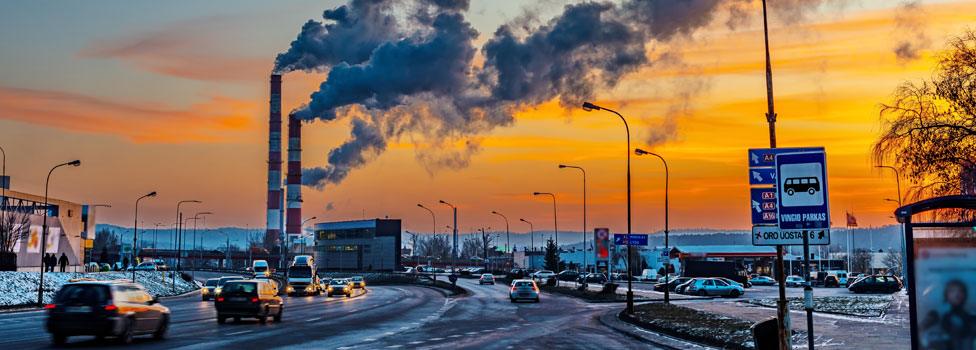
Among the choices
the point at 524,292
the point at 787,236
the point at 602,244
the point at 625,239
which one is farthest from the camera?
the point at 602,244

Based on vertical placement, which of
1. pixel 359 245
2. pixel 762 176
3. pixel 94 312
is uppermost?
pixel 359 245

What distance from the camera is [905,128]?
3033 cm

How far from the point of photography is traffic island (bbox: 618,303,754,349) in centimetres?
2417

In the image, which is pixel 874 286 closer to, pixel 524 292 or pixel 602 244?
pixel 602 244

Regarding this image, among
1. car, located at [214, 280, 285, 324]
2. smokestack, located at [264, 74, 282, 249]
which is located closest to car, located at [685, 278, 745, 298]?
car, located at [214, 280, 285, 324]

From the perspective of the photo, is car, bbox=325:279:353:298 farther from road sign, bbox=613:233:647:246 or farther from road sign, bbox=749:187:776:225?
road sign, bbox=749:187:776:225

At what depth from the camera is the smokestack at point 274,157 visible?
132750 millimetres

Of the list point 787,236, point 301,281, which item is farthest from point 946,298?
point 301,281

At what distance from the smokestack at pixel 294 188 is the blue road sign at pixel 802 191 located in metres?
114

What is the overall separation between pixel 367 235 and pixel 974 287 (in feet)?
554

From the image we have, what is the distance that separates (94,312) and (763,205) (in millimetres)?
15980

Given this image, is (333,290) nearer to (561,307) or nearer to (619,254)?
(561,307)

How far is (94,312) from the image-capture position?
2162 centimetres

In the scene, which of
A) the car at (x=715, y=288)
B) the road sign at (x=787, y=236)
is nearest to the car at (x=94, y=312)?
the road sign at (x=787, y=236)
